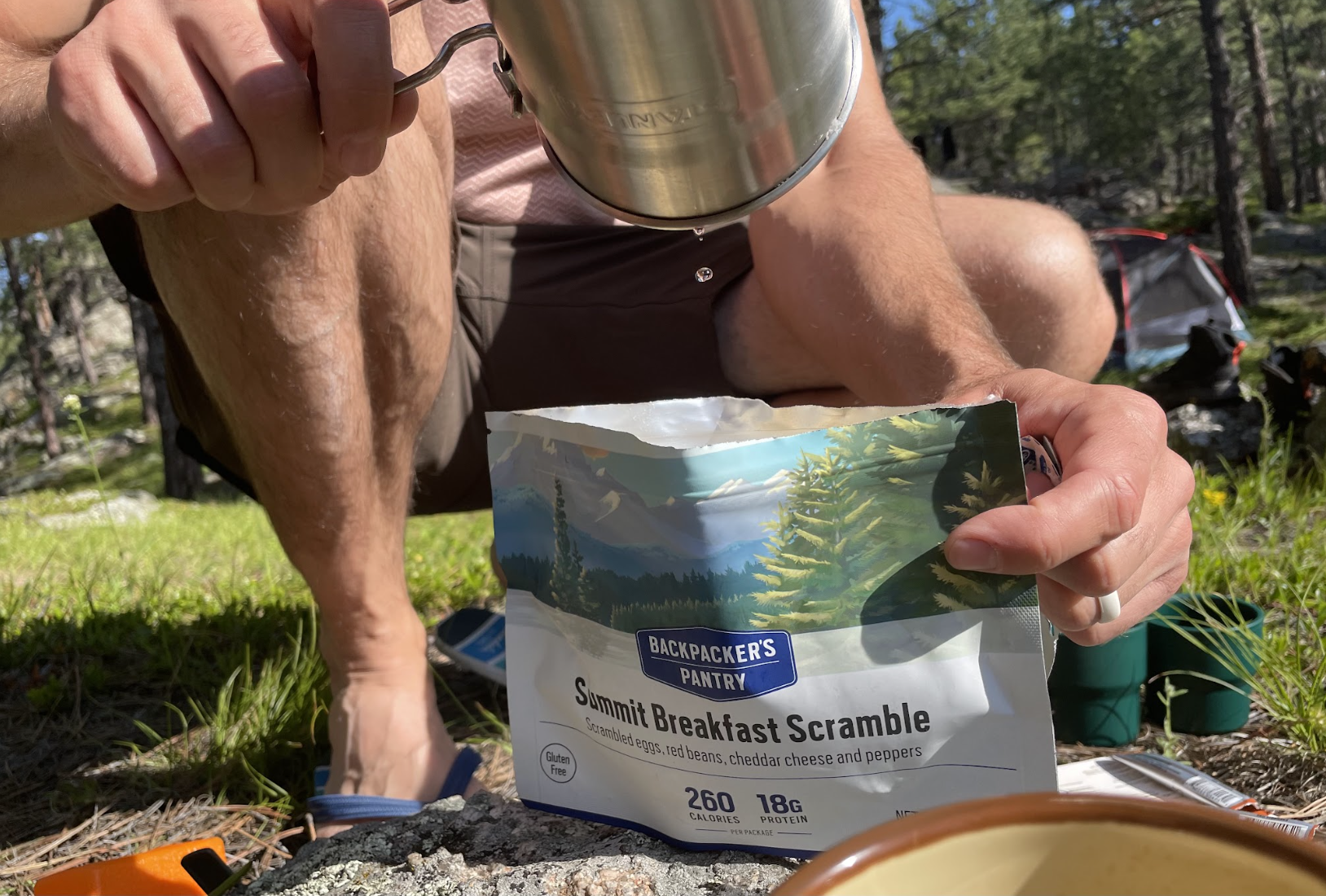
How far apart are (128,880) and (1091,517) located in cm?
89

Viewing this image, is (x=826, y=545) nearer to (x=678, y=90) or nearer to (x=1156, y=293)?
(x=678, y=90)

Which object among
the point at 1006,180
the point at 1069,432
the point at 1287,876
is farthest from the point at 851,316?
the point at 1006,180

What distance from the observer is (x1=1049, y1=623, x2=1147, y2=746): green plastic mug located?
1282 mm

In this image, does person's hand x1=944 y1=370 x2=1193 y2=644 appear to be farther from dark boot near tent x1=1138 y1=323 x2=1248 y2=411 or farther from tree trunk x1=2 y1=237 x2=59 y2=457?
tree trunk x1=2 y1=237 x2=59 y2=457

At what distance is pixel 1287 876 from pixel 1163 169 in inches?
1405

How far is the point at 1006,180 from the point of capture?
28.5 meters

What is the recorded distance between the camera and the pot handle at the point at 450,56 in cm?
67

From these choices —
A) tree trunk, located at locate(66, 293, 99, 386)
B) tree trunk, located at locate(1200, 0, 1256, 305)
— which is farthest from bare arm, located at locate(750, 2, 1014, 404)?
tree trunk, located at locate(66, 293, 99, 386)

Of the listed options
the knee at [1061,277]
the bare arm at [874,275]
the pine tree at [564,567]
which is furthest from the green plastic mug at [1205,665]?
the pine tree at [564,567]

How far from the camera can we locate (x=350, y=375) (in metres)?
1.18

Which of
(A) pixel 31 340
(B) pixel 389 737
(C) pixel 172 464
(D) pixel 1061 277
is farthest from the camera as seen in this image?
(A) pixel 31 340

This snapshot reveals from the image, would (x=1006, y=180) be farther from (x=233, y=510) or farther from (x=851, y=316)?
(x=851, y=316)

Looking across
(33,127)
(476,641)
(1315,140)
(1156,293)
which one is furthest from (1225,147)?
(1315,140)

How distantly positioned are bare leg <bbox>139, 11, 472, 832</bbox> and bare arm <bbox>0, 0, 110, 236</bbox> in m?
0.12
